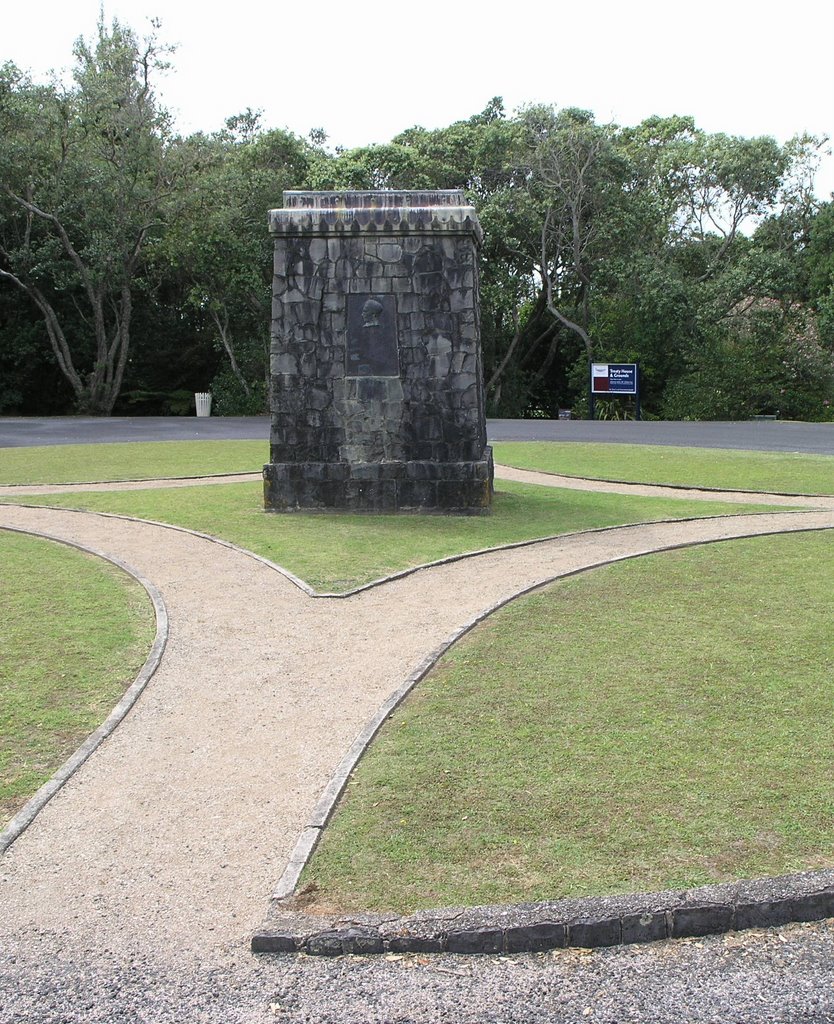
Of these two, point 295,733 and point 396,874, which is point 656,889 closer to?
point 396,874

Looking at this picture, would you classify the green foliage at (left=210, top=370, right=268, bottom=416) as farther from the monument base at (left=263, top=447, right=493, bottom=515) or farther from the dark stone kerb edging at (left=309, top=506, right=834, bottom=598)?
the dark stone kerb edging at (left=309, top=506, right=834, bottom=598)

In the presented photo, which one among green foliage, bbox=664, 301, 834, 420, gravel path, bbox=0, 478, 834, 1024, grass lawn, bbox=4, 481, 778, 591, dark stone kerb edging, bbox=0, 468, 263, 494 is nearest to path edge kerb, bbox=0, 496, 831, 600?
grass lawn, bbox=4, 481, 778, 591

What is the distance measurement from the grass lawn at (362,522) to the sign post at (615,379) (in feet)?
58.9

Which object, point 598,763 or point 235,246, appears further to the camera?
point 235,246

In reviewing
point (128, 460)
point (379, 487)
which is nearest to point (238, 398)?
point (128, 460)

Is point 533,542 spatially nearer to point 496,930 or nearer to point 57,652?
point 57,652

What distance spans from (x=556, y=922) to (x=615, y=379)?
99.9ft

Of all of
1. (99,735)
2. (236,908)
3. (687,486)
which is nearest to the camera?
(236,908)

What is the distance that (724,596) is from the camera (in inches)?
340

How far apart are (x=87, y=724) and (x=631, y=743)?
9.40ft

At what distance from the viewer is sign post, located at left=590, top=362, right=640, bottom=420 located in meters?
32.9

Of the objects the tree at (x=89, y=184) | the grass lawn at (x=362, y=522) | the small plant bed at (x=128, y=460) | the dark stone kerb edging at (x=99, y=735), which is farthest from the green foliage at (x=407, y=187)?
the dark stone kerb edging at (x=99, y=735)

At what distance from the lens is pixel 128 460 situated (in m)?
19.6

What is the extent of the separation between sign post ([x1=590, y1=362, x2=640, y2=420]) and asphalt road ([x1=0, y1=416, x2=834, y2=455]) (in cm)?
432
